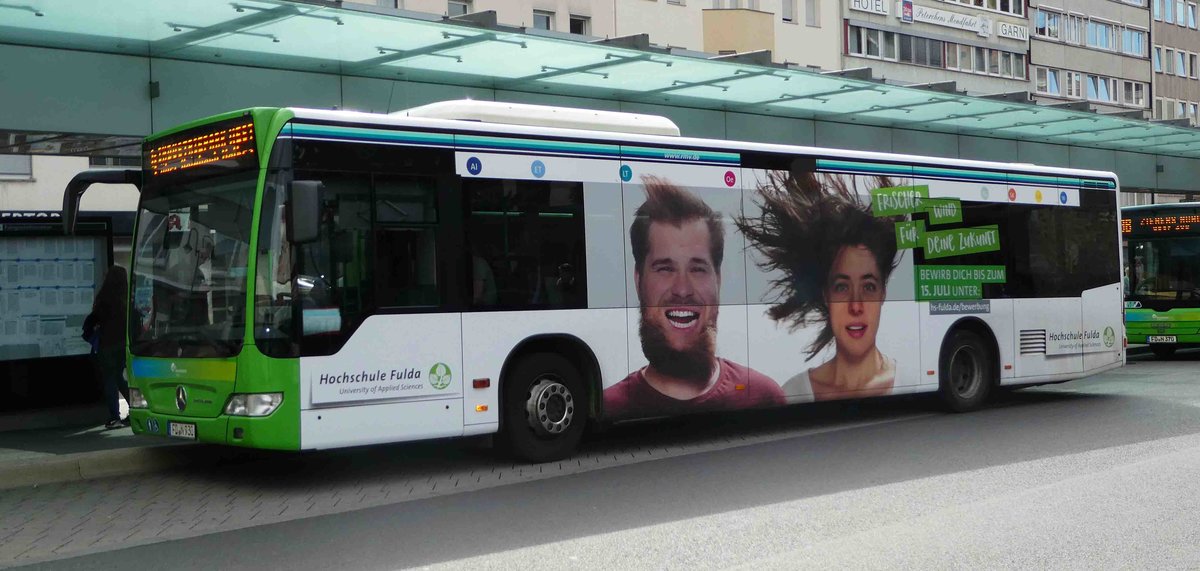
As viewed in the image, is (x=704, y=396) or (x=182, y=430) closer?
(x=182, y=430)

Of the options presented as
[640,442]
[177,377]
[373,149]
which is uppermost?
[373,149]

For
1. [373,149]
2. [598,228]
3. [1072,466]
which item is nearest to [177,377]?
[373,149]

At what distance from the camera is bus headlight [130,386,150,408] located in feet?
35.7

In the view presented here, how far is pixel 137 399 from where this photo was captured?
431 inches

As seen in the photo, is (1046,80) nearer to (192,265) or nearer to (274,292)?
(192,265)

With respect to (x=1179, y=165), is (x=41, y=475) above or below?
below

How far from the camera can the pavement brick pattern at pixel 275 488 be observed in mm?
8719

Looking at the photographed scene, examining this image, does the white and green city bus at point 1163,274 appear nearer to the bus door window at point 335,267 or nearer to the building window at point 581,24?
the bus door window at point 335,267

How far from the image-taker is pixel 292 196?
9.58 meters

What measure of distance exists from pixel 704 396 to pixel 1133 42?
69.8 metres

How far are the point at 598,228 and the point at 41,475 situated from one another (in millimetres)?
5011

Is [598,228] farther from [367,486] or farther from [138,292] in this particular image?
[138,292]

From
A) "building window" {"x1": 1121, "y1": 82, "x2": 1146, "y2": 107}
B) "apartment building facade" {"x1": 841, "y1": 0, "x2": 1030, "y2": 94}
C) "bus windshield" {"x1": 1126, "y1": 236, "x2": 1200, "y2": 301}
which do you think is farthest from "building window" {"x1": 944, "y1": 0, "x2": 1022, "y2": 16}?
"bus windshield" {"x1": 1126, "y1": 236, "x2": 1200, "y2": 301}

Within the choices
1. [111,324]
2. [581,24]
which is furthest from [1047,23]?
[111,324]
